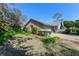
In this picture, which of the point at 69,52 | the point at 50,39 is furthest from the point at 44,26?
the point at 69,52

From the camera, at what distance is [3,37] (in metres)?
2.62

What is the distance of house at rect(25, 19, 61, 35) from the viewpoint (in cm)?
261

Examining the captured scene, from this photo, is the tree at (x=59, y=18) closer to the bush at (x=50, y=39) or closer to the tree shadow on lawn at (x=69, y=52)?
the bush at (x=50, y=39)

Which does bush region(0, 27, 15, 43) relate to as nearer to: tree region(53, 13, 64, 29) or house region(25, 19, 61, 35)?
house region(25, 19, 61, 35)

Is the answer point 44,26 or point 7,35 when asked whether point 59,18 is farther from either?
point 7,35

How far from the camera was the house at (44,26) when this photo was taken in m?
2.61

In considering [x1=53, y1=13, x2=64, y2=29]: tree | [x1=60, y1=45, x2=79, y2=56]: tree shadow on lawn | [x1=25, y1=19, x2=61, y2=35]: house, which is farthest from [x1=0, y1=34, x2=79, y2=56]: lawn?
[x1=53, y1=13, x2=64, y2=29]: tree

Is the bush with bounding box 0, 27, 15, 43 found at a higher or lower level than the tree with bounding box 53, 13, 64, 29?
lower

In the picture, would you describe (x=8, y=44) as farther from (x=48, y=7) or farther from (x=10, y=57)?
(x=48, y=7)

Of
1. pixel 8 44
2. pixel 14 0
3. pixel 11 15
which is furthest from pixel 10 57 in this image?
pixel 14 0

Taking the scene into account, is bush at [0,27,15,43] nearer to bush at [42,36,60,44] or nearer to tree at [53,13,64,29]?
bush at [42,36,60,44]

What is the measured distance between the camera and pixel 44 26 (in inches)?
104

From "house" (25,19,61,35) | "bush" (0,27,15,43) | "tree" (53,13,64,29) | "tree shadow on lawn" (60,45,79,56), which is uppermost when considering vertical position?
"tree" (53,13,64,29)

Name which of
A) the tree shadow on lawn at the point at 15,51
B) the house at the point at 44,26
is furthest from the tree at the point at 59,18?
the tree shadow on lawn at the point at 15,51
